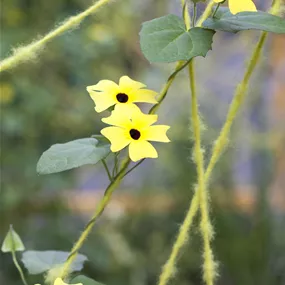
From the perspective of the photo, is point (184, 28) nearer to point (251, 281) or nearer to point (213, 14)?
point (213, 14)

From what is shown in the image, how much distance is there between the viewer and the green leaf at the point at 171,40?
0.30 m

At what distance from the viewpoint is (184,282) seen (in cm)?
123

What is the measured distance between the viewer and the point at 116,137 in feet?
1.02

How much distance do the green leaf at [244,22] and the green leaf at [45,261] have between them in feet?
0.59

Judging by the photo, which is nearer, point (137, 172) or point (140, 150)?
point (140, 150)

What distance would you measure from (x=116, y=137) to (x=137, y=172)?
1106mm

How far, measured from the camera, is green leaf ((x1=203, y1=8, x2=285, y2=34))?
0.31 m

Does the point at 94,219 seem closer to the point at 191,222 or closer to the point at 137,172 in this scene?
the point at 191,222

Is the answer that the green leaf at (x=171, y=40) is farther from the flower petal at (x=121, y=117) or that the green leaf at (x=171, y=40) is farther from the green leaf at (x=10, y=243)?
the green leaf at (x=10, y=243)

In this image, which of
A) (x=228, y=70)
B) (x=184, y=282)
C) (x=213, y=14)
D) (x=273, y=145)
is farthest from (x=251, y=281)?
(x=213, y=14)

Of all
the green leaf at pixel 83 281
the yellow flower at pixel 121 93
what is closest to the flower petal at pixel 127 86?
the yellow flower at pixel 121 93

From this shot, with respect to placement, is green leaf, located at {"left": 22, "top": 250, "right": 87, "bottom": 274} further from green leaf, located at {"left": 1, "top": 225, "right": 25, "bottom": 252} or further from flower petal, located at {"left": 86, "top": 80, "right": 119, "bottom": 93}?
flower petal, located at {"left": 86, "top": 80, "right": 119, "bottom": 93}

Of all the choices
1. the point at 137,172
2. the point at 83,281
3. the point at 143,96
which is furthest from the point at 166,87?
the point at 137,172

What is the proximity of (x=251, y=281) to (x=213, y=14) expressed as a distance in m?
0.89
